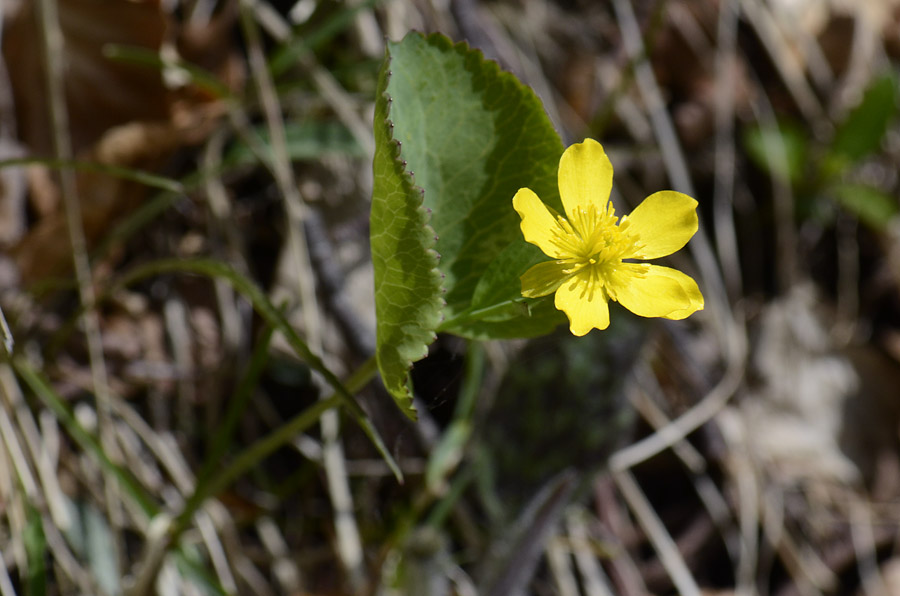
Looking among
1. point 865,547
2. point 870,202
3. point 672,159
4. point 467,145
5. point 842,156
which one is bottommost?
point 865,547

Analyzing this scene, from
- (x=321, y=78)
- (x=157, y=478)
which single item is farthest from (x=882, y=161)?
(x=157, y=478)

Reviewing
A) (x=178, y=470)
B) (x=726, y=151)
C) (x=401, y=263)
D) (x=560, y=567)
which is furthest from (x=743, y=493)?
(x=401, y=263)

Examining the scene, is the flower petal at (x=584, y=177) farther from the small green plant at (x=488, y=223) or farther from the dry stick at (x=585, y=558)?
the dry stick at (x=585, y=558)

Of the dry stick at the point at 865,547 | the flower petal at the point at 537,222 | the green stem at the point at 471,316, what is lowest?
the dry stick at the point at 865,547

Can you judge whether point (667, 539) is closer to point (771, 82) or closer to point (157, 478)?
point (157, 478)

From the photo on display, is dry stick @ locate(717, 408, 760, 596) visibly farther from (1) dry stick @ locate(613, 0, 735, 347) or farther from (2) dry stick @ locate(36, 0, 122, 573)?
(2) dry stick @ locate(36, 0, 122, 573)

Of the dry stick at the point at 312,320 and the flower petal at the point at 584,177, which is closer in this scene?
the flower petal at the point at 584,177

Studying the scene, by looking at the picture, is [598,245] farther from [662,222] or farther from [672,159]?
[672,159]

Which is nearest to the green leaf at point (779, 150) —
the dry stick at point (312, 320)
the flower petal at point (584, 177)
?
the dry stick at point (312, 320)
